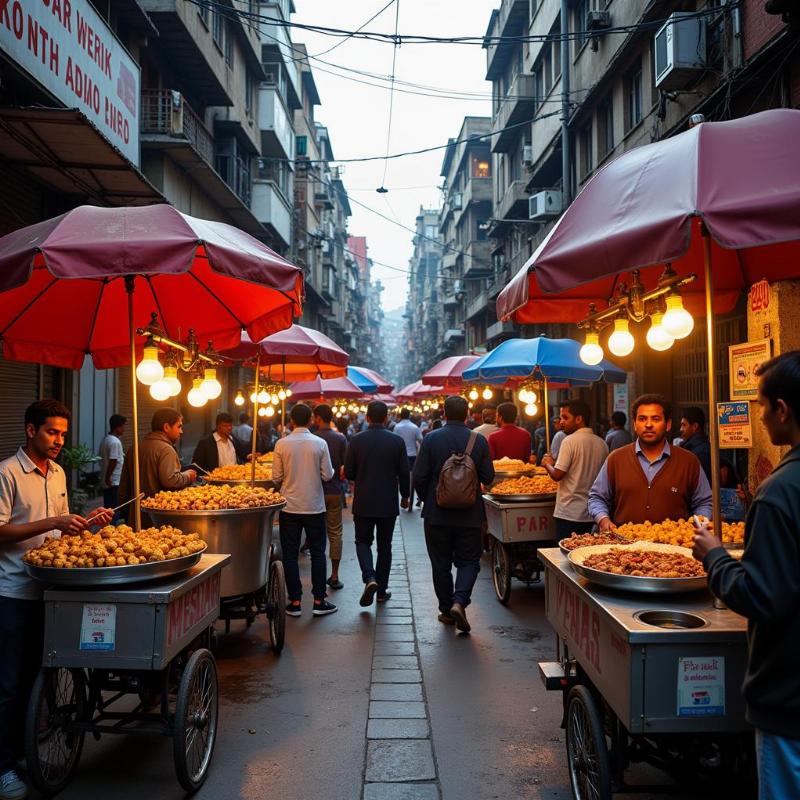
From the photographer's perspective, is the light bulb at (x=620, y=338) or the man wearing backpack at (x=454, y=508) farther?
the man wearing backpack at (x=454, y=508)

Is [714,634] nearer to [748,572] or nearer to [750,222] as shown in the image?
[748,572]

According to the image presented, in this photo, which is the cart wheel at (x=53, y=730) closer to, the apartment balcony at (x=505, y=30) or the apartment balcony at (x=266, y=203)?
the apartment balcony at (x=266, y=203)

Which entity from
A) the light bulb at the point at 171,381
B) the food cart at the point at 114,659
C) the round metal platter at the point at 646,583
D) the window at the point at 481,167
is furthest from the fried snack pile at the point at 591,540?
the window at the point at 481,167

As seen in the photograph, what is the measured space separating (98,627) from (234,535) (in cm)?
248

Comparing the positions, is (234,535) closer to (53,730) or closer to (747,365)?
(53,730)

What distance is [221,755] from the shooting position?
471 centimetres

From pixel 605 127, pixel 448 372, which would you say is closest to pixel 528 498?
pixel 448 372

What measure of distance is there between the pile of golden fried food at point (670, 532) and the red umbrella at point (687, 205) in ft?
2.53

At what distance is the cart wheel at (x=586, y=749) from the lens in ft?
10.9

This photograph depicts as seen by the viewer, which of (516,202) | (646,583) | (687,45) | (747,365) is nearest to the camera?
(646,583)

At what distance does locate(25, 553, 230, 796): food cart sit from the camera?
3.92 meters

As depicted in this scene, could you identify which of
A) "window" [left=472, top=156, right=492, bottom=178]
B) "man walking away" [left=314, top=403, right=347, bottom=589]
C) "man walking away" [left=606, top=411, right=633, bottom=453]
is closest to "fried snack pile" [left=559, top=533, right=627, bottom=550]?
"man walking away" [left=314, top=403, right=347, bottom=589]

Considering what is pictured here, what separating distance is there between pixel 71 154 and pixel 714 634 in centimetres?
942

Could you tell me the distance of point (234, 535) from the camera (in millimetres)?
6426
